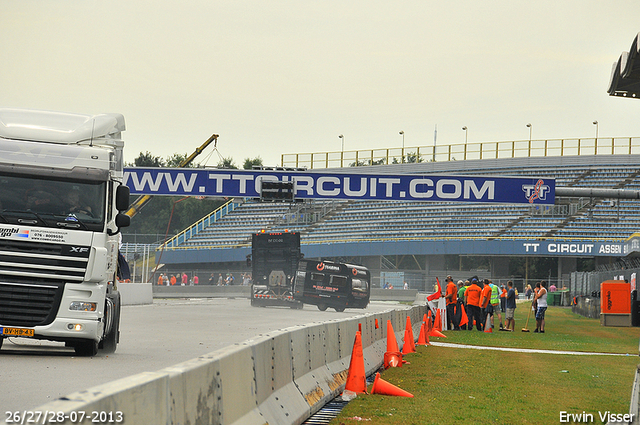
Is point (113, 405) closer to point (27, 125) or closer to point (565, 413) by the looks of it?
point (565, 413)

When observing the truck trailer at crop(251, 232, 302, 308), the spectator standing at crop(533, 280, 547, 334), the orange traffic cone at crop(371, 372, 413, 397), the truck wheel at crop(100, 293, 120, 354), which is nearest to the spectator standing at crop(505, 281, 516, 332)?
the spectator standing at crop(533, 280, 547, 334)

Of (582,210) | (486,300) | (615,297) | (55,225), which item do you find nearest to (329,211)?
(582,210)

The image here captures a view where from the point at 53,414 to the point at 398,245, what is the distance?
198ft

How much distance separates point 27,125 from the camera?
12625 millimetres

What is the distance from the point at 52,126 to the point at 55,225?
174 cm

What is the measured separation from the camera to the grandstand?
197 feet

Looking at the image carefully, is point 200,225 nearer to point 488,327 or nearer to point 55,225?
point 488,327

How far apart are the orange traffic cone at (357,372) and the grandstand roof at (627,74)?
10961 millimetres

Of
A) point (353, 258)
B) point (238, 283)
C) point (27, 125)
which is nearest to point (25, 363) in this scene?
point (27, 125)

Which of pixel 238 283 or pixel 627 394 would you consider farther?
pixel 238 283

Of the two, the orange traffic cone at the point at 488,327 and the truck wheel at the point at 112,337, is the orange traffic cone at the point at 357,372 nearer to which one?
the truck wheel at the point at 112,337

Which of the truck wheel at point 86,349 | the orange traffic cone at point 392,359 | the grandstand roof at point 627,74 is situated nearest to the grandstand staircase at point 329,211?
the grandstand roof at point 627,74

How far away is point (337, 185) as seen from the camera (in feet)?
123

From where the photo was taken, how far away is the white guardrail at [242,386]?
4117 mm
